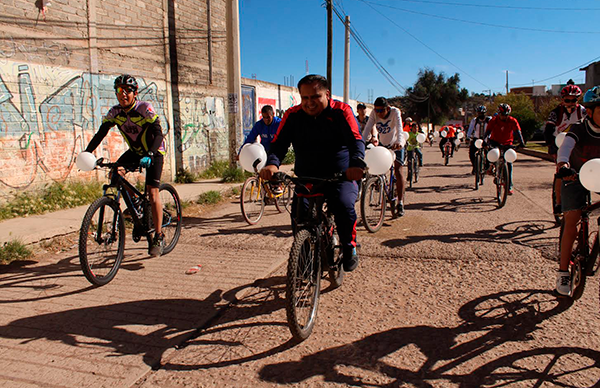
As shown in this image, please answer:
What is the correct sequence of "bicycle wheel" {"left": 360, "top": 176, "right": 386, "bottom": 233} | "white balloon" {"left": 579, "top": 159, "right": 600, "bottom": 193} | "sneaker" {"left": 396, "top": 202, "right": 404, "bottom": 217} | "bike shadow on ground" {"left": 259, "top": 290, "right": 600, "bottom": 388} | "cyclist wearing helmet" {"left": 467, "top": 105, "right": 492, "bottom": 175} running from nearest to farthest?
"bike shadow on ground" {"left": 259, "top": 290, "right": 600, "bottom": 388} < "white balloon" {"left": 579, "top": 159, "right": 600, "bottom": 193} < "bicycle wheel" {"left": 360, "top": 176, "right": 386, "bottom": 233} < "sneaker" {"left": 396, "top": 202, "right": 404, "bottom": 217} < "cyclist wearing helmet" {"left": 467, "top": 105, "right": 492, "bottom": 175}

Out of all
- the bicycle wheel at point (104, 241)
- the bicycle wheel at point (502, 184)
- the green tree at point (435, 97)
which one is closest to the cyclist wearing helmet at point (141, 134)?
the bicycle wheel at point (104, 241)

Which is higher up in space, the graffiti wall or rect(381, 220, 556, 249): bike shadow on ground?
the graffiti wall

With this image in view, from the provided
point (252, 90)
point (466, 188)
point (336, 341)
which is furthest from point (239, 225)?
point (252, 90)

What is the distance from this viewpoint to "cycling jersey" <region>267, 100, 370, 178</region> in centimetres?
368

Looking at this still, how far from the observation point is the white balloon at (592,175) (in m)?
2.93

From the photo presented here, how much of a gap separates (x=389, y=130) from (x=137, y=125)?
13.6ft

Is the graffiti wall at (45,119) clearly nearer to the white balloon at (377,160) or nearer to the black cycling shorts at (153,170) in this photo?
the black cycling shorts at (153,170)

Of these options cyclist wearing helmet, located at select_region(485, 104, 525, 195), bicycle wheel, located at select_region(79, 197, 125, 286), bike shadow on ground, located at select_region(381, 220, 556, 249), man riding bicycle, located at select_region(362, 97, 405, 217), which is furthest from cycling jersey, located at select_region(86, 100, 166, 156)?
cyclist wearing helmet, located at select_region(485, 104, 525, 195)

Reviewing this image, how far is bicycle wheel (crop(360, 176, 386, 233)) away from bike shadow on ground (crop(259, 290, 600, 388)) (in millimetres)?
3033

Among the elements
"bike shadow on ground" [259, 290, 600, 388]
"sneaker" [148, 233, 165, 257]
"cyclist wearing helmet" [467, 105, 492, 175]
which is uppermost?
"cyclist wearing helmet" [467, 105, 492, 175]

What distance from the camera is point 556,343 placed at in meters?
3.12

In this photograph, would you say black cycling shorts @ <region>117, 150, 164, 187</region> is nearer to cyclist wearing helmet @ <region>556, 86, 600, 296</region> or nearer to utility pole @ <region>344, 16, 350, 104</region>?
cyclist wearing helmet @ <region>556, 86, 600, 296</region>

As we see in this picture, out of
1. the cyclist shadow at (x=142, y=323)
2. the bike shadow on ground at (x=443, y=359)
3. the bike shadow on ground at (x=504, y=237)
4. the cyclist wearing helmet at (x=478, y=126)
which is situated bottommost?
the bike shadow on ground at (x=443, y=359)

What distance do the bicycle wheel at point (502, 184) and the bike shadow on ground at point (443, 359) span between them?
205 inches
